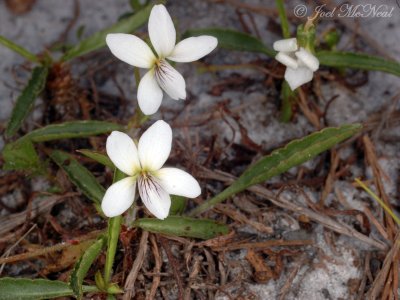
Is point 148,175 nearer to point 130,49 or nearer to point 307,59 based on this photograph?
point 130,49

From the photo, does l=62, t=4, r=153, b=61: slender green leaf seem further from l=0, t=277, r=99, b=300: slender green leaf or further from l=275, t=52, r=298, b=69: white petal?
l=0, t=277, r=99, b=300: slender green leaf

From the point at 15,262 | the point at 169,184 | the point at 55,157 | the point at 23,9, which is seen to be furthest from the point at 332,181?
the point at 23,9

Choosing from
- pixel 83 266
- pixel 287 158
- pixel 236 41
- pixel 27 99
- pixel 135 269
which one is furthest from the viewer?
pixel 236 41

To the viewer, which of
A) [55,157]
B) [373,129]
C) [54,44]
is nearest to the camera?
[55,157]

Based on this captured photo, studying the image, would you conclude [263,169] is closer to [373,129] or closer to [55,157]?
[373,129]

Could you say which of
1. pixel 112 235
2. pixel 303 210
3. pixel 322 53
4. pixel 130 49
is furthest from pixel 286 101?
pixel 112 235

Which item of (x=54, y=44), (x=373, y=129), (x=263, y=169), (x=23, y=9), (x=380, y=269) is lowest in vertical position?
(x=380, y=269)
